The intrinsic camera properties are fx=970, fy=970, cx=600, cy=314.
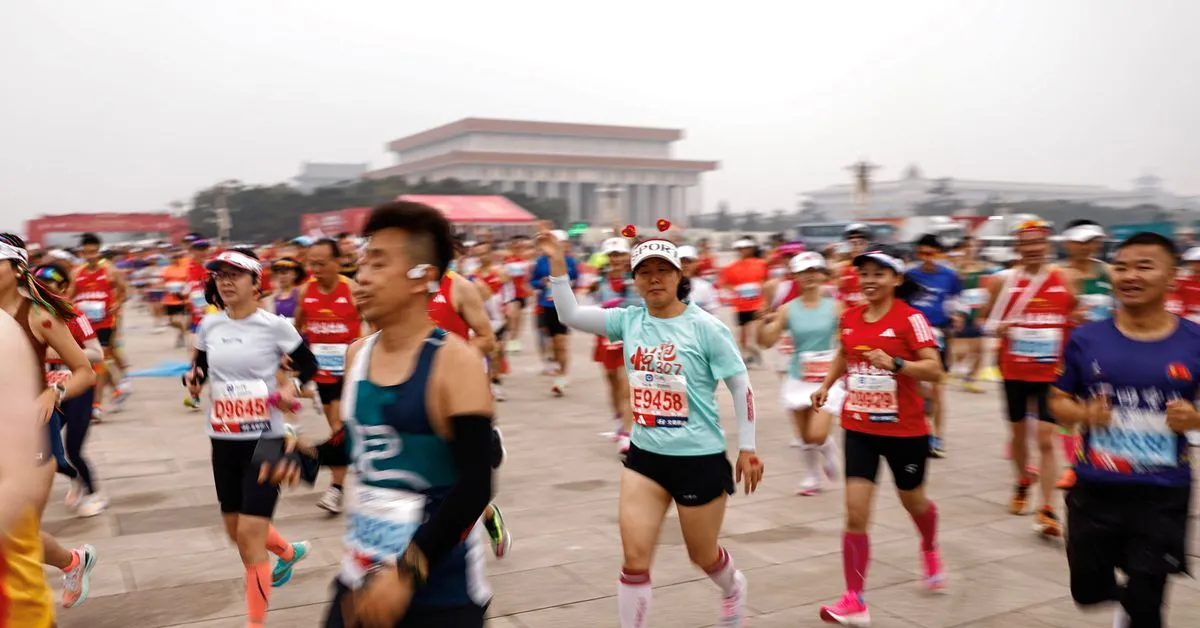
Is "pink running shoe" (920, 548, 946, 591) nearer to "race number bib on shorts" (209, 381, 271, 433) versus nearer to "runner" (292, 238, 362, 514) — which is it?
"race number bib on shorts" (209, 381, 271, 433)

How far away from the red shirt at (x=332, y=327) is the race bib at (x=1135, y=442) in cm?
511

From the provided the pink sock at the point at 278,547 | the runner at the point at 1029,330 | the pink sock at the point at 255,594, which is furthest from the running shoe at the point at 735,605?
the runner at the point at 1029,330

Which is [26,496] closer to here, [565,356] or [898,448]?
[898,448]

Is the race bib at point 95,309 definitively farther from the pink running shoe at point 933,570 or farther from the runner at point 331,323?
the pink running shoe at point 933,570

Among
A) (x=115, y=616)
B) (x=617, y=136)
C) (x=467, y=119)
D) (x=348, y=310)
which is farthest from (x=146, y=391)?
(x=617, y=136)

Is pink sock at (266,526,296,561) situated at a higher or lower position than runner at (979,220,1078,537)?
lower

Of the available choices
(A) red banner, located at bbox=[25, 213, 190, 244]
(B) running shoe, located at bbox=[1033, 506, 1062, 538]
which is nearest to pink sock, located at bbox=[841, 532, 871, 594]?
(B) running shoe, located at bbox=[1033, 506, 1062, 538]

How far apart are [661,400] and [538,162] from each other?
111 metres

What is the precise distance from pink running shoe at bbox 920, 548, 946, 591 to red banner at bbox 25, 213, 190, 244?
45.5 metres

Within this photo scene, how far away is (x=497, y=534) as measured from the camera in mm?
5785

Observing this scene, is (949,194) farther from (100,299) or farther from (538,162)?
(100,299)

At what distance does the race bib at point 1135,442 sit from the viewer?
3.60m

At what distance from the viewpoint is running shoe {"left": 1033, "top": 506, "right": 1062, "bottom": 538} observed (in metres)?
6.16

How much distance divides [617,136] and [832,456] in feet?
382
